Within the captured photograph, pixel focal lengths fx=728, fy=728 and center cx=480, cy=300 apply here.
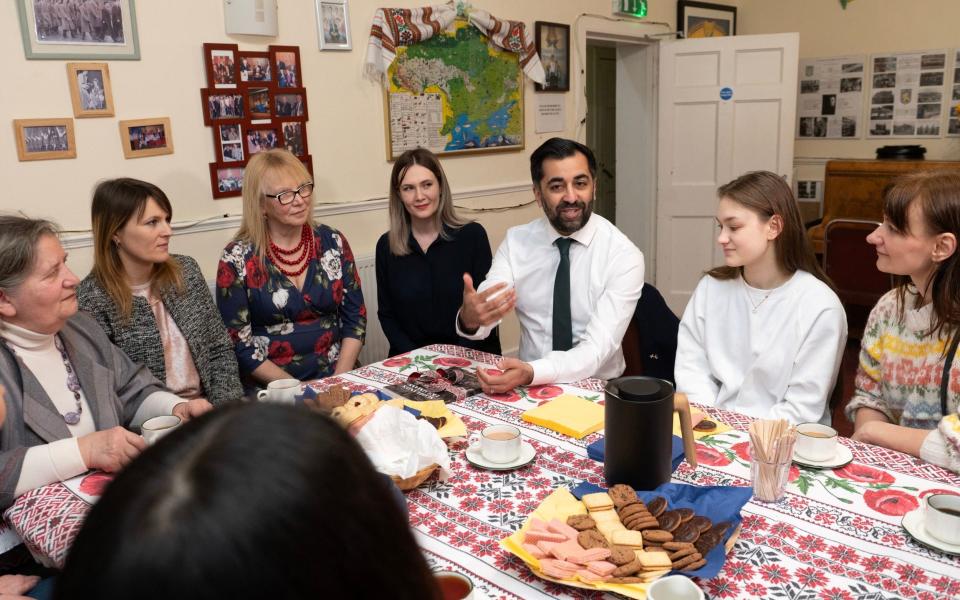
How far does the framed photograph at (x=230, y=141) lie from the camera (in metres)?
3.07

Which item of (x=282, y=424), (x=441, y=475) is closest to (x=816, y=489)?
(x=441, y=475)

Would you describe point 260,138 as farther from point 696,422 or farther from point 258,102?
point 696,422

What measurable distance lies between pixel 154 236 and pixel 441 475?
144cm

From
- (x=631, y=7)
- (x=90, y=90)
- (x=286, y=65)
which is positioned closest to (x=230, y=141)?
(x=286, y=65)

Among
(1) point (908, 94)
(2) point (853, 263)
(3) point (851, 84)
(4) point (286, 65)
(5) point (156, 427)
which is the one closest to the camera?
(5) point (156, 427)

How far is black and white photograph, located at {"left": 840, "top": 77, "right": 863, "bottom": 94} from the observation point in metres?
5.55

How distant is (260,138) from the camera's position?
3.21 metres

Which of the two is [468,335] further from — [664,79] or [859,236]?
[664,79]

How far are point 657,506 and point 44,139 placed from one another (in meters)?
2.52

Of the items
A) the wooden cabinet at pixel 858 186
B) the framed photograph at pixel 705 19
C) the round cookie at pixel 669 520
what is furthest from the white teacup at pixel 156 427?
the framed photograph at pixel 705 19

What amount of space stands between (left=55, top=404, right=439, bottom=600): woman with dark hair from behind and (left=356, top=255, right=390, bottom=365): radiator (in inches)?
126

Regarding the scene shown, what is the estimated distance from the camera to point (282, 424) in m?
0.45

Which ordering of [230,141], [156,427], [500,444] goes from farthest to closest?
[230,141] < [156,427] < [500,444]

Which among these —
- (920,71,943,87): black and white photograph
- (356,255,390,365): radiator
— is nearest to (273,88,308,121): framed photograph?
(356,255,390,365): radiator
